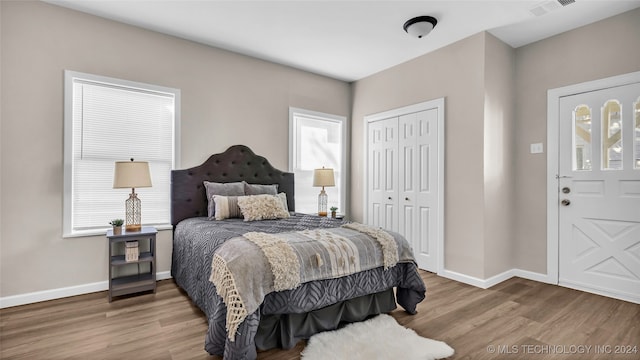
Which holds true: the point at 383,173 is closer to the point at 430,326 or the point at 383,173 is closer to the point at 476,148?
the point at 476,148

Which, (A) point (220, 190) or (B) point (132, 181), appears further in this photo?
(A) point (220, 190)

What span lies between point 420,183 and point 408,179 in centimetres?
20

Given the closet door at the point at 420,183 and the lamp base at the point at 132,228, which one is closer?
the lamp base at the point at 132,228

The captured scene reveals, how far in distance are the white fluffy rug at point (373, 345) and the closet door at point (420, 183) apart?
1831 millimetres

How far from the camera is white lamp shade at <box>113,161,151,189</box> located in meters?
2.90

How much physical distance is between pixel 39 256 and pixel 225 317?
2.22 meters

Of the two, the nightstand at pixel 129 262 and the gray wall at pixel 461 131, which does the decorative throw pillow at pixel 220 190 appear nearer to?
the nightstand at pixel 129 262

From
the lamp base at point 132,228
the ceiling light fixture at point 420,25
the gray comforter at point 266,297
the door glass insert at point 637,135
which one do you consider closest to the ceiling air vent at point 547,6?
the ceiling light fixture at point 420,25

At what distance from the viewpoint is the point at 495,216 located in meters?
3.48

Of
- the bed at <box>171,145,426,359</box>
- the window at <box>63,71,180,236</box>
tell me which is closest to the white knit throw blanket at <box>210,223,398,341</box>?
the bed at <box>171,145,426,359</box>

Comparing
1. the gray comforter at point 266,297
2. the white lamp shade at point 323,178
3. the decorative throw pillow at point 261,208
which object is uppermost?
the white lamp shade at point 323,178

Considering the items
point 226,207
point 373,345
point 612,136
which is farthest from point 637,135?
point 226,207

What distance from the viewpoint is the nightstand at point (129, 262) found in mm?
2863

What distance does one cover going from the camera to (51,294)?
9.45 feet
